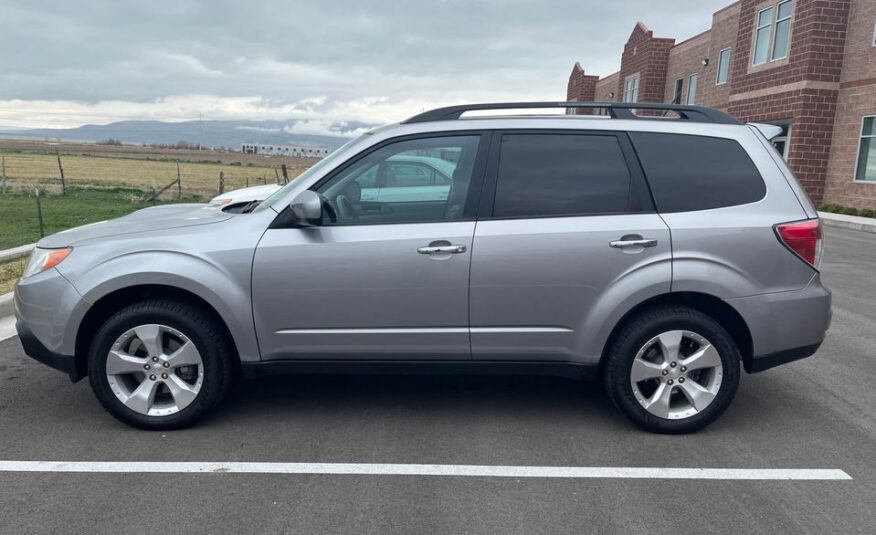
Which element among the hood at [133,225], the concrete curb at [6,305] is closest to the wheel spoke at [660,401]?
the hood at [133,225]

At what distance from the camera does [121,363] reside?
412cm

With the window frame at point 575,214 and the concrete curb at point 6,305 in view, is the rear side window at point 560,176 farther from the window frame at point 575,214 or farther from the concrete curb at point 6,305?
the concrete curb at point 6,305

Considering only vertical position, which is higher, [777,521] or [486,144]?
[486,144]

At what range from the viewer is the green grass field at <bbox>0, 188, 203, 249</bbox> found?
13.2m

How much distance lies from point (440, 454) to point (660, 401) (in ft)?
4.39

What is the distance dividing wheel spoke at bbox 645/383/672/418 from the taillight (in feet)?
3.57

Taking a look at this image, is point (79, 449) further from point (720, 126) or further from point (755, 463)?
point (720, 126)

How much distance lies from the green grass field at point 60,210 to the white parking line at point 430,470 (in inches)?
346

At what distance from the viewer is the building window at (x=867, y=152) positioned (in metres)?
20.3

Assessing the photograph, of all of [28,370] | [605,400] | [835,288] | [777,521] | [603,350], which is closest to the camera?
[777,521]

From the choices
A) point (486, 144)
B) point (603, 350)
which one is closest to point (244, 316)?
point (486, 144)

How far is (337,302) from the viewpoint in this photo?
4105 mm

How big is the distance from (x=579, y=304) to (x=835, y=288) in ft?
21.0

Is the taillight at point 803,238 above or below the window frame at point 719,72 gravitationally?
below
